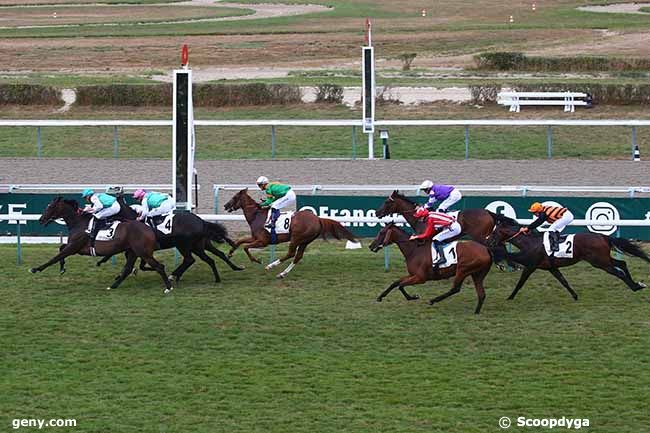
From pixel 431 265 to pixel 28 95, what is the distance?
53.8ft

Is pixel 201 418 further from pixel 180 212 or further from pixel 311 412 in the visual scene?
pixel 180 212

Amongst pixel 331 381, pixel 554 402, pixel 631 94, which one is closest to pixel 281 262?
pixel 331 381

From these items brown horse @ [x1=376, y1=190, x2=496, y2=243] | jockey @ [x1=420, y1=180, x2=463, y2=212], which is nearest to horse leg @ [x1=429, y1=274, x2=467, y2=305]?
brown horse @ [x1=376, y1=190, x2=496, y2=243]

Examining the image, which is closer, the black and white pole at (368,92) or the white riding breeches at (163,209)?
the white riding breeches at (163,209)

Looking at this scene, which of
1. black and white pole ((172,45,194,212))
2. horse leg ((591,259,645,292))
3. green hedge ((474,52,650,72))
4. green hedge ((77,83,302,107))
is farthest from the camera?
green hedge ((474,52,650,72))

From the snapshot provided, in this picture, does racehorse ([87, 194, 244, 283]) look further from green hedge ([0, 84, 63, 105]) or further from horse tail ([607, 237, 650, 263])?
green hedge ([0, 84, 63, 105])

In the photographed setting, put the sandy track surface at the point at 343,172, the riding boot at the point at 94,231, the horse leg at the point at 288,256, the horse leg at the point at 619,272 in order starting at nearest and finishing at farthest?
the horse leg at the point at 619,272 → the riding boot at the point at 94,231 → the horse leg at the point at 288,256 → the sandy track surface at the point at 343,172

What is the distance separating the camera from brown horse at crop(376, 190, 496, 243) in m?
13.2

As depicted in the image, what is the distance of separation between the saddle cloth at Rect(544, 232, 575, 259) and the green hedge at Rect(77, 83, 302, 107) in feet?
47.8

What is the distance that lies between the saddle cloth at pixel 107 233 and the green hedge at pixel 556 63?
21.1m

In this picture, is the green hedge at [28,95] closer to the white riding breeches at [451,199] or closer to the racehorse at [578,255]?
the white riding breeches at [451,199]

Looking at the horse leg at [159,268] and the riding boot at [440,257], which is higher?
the riding boot at [440,257]

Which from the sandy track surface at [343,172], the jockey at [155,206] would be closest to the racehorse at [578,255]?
the jockey at [155,206]

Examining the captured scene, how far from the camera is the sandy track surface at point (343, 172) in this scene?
18500mm
